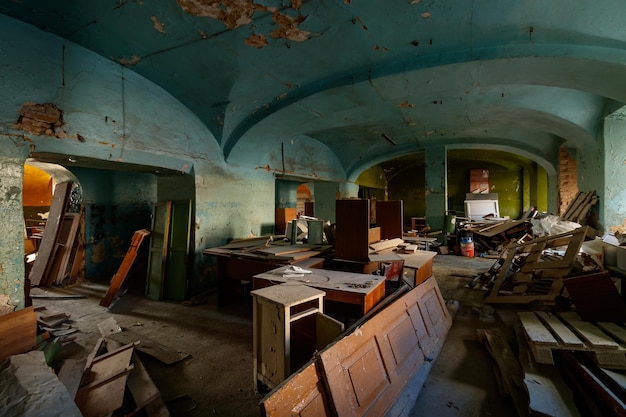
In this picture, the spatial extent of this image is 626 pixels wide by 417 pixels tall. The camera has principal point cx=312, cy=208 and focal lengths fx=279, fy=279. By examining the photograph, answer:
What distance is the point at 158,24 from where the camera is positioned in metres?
2.96

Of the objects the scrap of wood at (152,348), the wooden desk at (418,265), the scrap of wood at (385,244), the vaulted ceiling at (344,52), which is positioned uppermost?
the vaulted ceiling at (344,52)

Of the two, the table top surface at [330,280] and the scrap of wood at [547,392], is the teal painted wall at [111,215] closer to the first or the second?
the table top surface at [330,280]

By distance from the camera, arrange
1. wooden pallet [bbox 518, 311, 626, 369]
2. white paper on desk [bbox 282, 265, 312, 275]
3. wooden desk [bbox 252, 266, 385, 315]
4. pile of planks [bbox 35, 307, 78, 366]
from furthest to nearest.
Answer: white paper on desk [bbox 282, 265, 312, 275] < pile of planks [bbox 35, 307, 78, 366] < wooden desk [bbox 252, 266, 385, 315] < wooden pallet [bbox 518, 311, 626, 369]

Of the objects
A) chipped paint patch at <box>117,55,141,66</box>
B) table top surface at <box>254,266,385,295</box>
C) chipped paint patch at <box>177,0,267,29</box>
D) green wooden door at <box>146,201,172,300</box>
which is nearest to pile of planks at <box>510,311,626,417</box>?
table top surface at <box>254,266,385,295</box>

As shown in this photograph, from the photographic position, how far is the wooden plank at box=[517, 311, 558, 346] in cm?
233

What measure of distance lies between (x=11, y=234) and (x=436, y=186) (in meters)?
9.44

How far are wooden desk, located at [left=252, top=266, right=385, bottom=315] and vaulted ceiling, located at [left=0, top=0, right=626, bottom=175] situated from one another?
253cm

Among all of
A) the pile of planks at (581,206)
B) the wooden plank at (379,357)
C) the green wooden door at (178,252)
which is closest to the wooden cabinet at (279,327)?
the wooden plank at (379,357)

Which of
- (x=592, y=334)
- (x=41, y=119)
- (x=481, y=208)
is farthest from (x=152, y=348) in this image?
(x=481, y=208)

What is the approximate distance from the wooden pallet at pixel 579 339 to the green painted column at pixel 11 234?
4.96 meters

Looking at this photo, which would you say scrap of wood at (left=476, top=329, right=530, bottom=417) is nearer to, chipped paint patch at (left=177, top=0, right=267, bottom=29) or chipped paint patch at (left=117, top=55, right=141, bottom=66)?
chipped paint patch at (left=177, top=0, right=267, bottom=29)

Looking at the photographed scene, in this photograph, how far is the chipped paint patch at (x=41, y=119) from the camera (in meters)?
2.91

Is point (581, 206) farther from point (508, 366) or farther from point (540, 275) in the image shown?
point (508, 366)

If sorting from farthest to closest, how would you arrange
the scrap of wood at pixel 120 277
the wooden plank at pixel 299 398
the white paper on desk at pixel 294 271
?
the scrap of wood at pixel 120 277, the white paper on desk at pixel 294 271, the wooden plank at pixel 299 398
